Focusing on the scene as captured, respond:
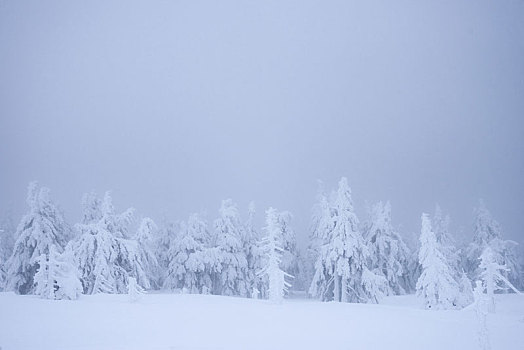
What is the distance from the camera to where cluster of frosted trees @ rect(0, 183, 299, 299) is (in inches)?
1176

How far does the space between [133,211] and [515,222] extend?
142994 millimetres

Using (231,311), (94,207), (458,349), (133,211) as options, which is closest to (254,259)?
(133,211)

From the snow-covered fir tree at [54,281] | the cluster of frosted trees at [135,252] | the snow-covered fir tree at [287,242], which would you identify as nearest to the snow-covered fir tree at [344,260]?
the cluster of frosted trees at [135,252]

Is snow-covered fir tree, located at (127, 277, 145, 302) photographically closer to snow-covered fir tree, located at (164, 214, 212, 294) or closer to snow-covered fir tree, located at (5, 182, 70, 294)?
snow-covered fir tree, located at (5, 182, 70, 294)

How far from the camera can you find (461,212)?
481 ft

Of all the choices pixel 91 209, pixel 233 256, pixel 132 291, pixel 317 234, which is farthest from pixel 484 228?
pixel 132 291

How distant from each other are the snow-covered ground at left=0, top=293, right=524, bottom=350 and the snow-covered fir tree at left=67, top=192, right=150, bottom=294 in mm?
11735

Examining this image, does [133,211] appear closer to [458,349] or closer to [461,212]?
[458,349]

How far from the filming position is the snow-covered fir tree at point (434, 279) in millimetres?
29188

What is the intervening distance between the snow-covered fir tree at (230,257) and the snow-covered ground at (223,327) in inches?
789

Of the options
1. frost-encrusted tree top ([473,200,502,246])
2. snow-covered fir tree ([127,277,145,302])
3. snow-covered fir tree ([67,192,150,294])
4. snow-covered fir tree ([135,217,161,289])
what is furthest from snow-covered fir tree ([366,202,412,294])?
snow-covered fir tree ([127,277,145,302])

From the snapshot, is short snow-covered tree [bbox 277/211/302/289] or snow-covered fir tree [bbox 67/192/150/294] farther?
short snow-covered tree [bbox 277/211/302/289]

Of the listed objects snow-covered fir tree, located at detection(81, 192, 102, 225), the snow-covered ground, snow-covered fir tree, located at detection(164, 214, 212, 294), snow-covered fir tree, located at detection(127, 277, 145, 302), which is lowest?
the snow-covered ground

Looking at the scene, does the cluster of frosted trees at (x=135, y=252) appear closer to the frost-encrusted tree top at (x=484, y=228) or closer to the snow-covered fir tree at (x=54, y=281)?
the snow-covered fir tree at (x=54, y=281)
